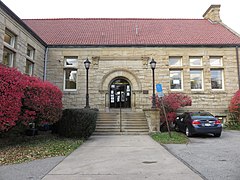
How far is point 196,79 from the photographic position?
17.4 metres

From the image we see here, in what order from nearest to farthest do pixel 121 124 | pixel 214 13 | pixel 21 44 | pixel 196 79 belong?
pixel 21 44
pixel 121 124
pixel 196 79
pixel 214 13

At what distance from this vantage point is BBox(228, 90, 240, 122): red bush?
50.1ft

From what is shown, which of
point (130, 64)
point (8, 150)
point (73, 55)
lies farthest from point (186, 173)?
point (73, 55)

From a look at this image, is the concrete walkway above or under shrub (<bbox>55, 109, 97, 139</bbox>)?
under

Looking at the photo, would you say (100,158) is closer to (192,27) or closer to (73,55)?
(73,55)

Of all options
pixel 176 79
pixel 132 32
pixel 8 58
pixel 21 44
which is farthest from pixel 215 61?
pixel 8 58

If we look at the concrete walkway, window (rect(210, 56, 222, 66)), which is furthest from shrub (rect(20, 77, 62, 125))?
window (rect(210, 56, 222, 66))

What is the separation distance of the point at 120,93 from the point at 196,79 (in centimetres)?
676

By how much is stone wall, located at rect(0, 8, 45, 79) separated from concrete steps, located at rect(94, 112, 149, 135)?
6346 millimetres

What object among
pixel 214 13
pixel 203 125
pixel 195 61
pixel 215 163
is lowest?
pixel 215 163

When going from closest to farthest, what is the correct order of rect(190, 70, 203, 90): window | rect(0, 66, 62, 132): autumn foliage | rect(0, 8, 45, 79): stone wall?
rect(0, 66, 62, 132): autumn foliage → rect(0, 8, 45, 79): stone wall → rect(190, 70, 203, 90): window

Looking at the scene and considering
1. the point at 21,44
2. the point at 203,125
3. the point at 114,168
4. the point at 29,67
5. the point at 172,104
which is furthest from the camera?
the point at 29,67

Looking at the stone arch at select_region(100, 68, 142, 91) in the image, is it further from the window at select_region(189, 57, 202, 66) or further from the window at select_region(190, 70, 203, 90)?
the window at select_region(189, 57, 202, 66)

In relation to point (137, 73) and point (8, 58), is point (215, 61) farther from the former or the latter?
point (8, 58)
